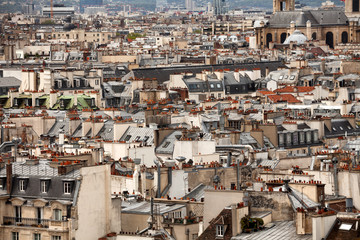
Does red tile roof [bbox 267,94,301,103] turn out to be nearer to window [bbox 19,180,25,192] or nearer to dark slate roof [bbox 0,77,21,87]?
dark slate roof [bbox 0,77,21,87]

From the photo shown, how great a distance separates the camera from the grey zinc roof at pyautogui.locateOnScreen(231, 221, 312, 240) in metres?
25.5

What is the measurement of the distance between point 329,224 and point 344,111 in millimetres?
36334

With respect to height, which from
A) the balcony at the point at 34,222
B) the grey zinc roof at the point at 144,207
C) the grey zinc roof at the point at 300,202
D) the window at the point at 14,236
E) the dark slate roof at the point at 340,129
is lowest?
the dark slate roof at the point at 340,129

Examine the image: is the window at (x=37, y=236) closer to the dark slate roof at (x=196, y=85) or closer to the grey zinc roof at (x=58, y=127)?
the grey zinc roof at (x=58, y=127)

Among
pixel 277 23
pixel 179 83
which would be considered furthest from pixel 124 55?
pixel 277 23

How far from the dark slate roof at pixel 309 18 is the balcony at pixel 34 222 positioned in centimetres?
14886

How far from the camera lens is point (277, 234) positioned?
84.9 ft

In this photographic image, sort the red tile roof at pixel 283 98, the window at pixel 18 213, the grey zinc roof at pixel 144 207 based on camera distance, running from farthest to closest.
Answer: the red tile roof at pixel 283 98, the grey zinc roof at pixel 144 207, the window at pixel 18 213

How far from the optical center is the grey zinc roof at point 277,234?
2549 centimetres

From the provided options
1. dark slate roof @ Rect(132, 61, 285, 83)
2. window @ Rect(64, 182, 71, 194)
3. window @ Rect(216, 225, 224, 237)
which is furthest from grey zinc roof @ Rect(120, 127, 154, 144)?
dark slate roof @ Rect(132, 61, 285, 83)

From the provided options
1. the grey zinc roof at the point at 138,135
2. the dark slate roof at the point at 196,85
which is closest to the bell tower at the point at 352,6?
the dark slate roof at the point at 196,85

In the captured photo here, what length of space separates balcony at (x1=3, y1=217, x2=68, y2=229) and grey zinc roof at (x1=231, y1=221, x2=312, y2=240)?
436 cm

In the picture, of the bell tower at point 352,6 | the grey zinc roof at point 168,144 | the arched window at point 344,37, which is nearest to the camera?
the grey zinc roof at point 168,144

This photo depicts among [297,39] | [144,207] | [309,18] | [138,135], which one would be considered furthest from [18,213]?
[309,18]
